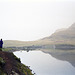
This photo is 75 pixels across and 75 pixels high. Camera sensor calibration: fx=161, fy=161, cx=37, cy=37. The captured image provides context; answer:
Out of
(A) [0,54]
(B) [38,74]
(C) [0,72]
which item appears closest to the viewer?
(C) [0,72]

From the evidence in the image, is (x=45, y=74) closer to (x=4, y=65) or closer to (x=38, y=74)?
(x=38, y=74)

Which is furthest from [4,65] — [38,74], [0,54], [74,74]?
[74,74]

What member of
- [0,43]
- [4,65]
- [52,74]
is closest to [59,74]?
[52,74]

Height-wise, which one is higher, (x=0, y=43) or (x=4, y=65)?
(x=0, y=43)

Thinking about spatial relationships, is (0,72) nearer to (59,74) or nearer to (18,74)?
(18,74)

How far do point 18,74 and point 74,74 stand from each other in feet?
80.4

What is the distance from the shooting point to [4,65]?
1121 inches

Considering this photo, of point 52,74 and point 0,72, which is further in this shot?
point 52,74

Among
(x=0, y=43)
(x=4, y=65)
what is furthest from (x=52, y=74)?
(x=4, y=65)

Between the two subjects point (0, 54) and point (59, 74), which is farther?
point (59, 74)

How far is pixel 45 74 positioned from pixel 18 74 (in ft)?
63.2

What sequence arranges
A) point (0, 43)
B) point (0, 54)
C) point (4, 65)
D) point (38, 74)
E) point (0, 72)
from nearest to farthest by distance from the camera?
point (0, 72)
point (4, 65)
point (0, 54)
point (0, 43)
point (38, 74)

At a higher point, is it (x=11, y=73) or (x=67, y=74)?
(x=11, y=73)

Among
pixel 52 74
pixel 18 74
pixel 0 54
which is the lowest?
pixel 52 74
